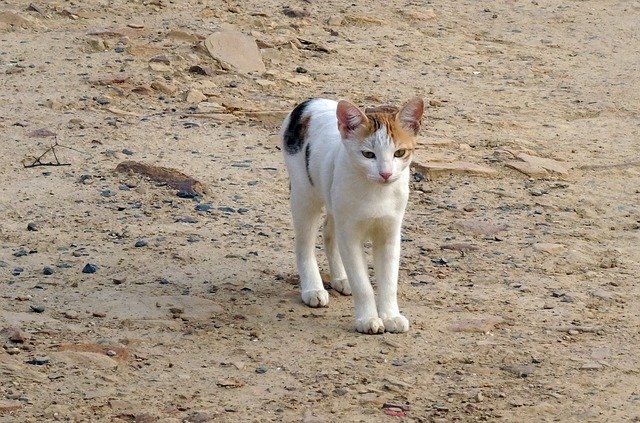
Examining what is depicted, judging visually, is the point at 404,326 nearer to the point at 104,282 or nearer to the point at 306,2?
the point at 104,282

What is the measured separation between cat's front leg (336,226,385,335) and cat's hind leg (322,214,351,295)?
1.76ft

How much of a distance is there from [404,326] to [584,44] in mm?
6289

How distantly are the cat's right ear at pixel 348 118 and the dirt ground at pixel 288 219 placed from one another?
972 mm

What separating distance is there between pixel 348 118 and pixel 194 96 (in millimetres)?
3744

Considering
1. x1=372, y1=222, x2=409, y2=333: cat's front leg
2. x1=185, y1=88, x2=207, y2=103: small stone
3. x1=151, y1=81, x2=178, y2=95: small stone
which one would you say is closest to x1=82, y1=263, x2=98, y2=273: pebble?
x1=372, y1=222, x2=409, y2=333: cat's front leg

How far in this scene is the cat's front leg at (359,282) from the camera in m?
5.93

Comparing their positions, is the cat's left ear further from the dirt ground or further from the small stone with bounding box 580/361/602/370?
the small stone with bounding box 580/361/602/370

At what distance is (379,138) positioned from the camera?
5.71m

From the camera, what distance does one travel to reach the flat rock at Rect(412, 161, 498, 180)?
830 cm

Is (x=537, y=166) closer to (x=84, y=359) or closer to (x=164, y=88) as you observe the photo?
(x=164, y=88)

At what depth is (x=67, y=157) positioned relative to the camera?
26.9ft

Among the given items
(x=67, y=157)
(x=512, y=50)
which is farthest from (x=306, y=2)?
(x=67, y=157)

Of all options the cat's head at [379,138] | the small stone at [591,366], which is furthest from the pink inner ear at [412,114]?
the small stone at [591,366]

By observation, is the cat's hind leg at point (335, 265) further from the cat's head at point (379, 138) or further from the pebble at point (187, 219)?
the pebble at point (187, 219)
